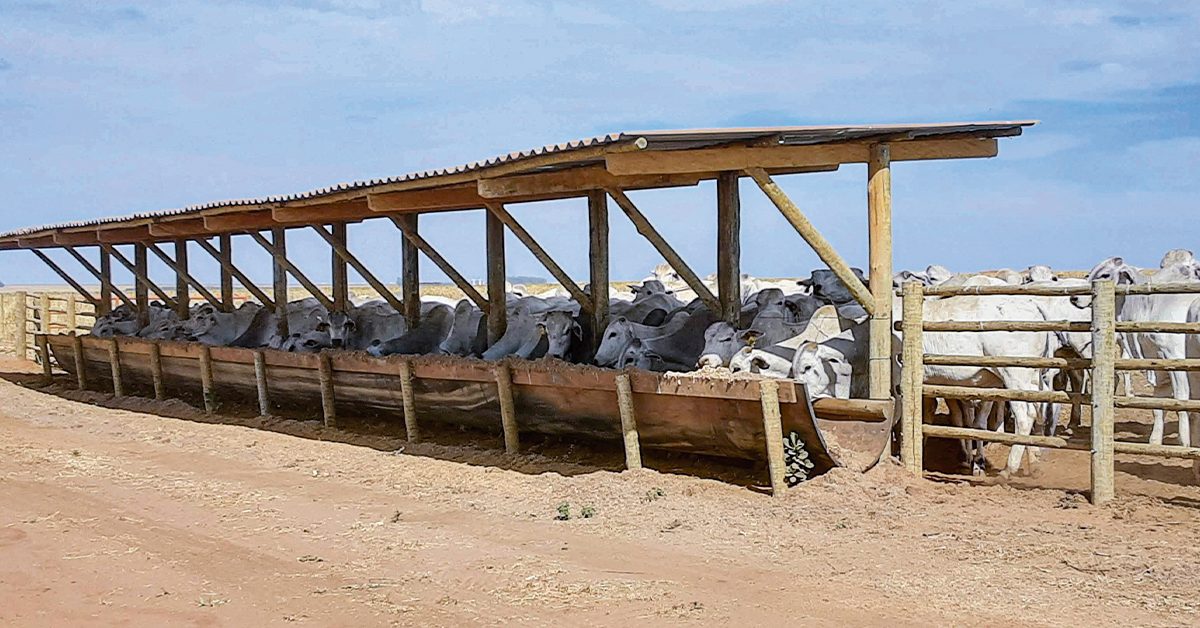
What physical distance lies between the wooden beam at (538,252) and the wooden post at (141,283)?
1030 cm

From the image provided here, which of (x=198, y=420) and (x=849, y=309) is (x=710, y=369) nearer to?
(x=849, y=309)

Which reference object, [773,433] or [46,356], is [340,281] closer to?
[46,356]

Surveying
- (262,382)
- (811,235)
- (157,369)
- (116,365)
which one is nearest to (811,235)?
(811,235)

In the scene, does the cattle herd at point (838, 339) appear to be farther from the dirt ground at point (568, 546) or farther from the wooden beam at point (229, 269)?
the wooden beam at point (229, 269)

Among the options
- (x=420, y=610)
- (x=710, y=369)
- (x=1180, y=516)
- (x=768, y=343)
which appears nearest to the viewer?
(x=420, y=610)

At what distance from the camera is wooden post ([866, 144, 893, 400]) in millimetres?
8906

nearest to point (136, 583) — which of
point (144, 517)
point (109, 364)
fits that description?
point (144, 517)

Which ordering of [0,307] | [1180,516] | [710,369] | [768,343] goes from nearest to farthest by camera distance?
[1180,516], [710,369], [768,343], [0,307]

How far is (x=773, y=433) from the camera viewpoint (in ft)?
27.6

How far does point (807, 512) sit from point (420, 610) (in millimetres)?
3182

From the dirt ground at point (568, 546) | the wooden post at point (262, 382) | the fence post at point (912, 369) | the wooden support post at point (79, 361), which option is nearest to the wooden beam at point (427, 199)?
the dirt ground at point (568, 546)

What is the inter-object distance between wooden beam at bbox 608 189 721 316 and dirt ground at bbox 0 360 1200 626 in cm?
198

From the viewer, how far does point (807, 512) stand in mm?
7980

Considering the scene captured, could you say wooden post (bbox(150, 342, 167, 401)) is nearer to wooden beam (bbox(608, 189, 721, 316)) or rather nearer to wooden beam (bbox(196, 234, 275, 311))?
wooden beam (bbox(196, 234, 275, 311))
